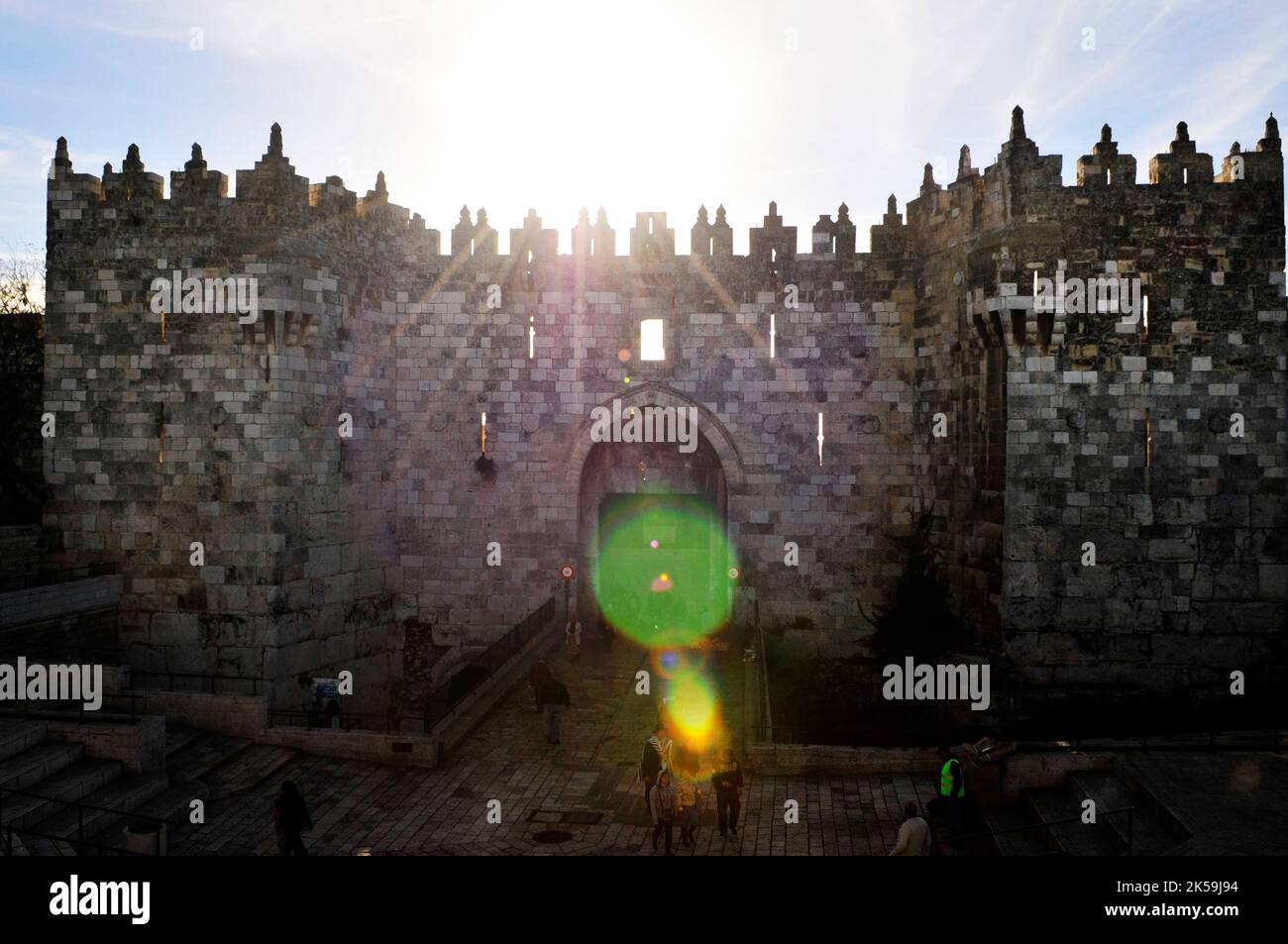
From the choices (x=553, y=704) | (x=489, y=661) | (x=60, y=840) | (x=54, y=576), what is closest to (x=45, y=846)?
(x=60, y=840)

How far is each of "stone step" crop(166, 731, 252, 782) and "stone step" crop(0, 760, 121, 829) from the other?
1217 millimetres

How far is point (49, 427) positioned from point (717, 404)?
51.7 feet

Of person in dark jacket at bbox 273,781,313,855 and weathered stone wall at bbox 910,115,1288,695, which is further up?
weathered stone wall at bbox 910,115,1288,695

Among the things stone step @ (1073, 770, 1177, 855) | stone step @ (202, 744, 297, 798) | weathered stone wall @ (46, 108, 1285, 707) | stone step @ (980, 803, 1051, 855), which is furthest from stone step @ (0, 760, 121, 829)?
stone step @ (1073, 770, 1177, 855)

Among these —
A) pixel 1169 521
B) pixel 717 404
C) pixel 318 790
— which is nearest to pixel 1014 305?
pixel 1169 521

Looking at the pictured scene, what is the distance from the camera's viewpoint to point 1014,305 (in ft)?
68.5

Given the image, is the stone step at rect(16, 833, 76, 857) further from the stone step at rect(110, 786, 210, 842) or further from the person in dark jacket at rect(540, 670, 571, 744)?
the person in dark jacket at rect(540, 670, 571, 744)

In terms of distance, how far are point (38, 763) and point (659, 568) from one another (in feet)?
54.2

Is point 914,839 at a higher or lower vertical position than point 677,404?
lower

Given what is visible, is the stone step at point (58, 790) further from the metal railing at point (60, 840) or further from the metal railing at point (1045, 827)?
the metal railing at point (1045, 827)

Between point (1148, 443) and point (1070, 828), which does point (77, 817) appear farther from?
point (1148, 443)

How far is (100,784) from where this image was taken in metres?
15.9

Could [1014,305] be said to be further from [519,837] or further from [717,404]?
[519,837]

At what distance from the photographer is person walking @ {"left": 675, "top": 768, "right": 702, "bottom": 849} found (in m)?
14.5
